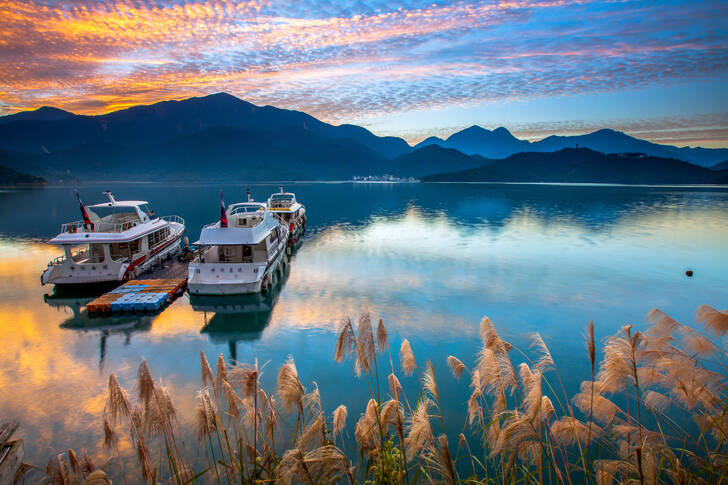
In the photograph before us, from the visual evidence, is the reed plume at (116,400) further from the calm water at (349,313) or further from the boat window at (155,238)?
the boat window at (155,238)

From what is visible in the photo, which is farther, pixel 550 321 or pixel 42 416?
pixel 550 321

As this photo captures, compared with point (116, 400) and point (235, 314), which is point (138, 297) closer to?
point (235, 314)

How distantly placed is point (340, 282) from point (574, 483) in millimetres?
16997

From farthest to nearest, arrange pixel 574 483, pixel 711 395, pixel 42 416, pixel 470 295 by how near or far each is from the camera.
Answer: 1. pixel 470 295
2. pixel 42 416
3. pixel 574 483
4. pixel 711 395

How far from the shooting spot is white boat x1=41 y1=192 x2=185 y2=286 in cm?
2038

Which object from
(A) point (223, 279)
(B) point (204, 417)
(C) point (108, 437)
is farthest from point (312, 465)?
(A) point (223, 279)

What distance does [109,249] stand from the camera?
21359 mm

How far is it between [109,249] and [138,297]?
544 centimetres

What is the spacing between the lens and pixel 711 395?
170 inches

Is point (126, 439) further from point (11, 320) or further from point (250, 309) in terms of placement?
point (11, 320)

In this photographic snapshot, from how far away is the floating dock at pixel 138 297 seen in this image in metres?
17.3

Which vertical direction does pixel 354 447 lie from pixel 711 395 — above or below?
below

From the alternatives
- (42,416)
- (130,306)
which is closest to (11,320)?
(130,306)

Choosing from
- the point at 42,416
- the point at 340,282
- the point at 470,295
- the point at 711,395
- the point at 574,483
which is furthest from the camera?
the point at 340,282
